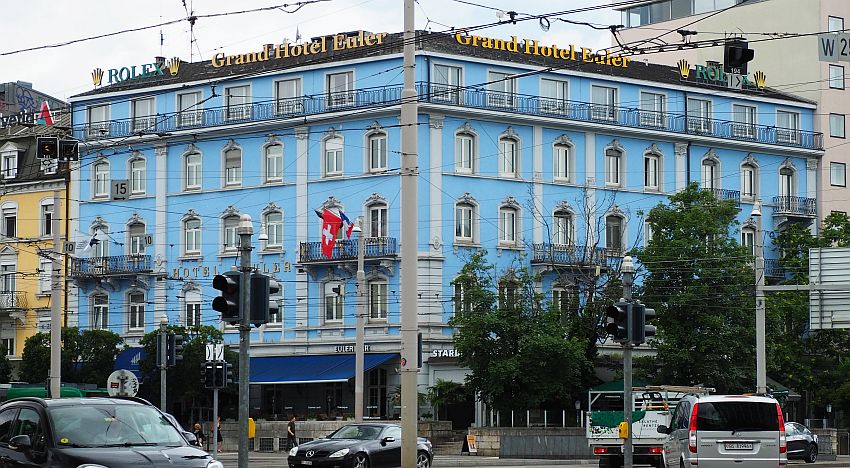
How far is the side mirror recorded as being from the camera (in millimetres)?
18703

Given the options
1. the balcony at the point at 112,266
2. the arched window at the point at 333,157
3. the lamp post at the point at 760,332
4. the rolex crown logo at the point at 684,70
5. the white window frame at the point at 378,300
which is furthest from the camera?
the rolex crown logo at the point at 684,70

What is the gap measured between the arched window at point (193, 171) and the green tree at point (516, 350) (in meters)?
15.9

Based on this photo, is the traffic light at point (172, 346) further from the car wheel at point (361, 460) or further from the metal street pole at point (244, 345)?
the metal street pole at point (244, 345)

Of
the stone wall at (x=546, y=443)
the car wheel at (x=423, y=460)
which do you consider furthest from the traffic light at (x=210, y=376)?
the stone wall at (x=546, y=443)

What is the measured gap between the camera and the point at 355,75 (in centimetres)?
6612

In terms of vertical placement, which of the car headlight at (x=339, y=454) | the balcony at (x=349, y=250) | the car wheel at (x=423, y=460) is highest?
the balcony at (x=349, y=250)

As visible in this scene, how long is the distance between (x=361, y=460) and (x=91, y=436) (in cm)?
1841

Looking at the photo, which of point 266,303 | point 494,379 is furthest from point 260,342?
point 266,303

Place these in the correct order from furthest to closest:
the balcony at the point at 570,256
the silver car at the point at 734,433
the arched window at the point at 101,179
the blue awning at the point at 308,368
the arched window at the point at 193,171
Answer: the arched window at the point at 101,179 < the arched window at the point at 193,171 < the balcony at the point at 570,256 < the blue awning at the point at 308,368 < the silver car at the point at 734,433

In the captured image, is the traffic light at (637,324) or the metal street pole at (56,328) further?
the metal street pole at (56,328)

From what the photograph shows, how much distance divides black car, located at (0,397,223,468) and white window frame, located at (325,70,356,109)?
153ft

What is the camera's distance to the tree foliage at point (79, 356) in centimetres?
6775

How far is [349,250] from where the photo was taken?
216 feet

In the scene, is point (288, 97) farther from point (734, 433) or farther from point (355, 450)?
point (734, 433)
